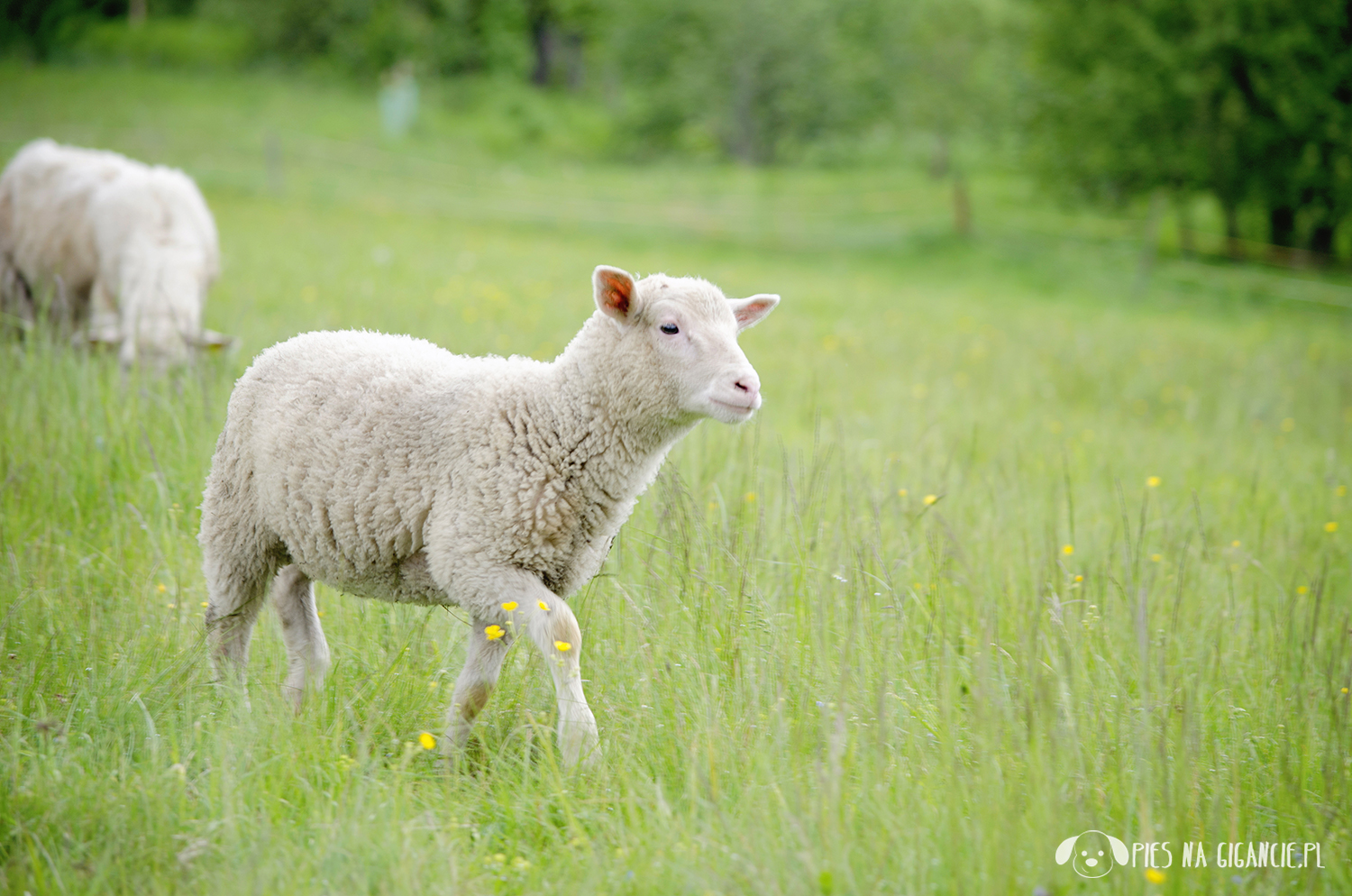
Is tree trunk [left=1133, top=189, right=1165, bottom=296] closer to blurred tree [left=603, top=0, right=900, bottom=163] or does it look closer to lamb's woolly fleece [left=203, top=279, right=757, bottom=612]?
blurred tree [left=603, top=0, right=900, bottom=163]

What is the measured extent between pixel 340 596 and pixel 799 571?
1.69m

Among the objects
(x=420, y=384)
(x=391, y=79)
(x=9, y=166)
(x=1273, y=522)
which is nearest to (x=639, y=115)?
(x=391, y=79)

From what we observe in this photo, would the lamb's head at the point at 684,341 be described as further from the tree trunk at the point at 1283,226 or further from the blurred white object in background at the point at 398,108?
the blurred white object in background at the point at 398,108

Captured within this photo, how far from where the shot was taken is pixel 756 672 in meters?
3.17

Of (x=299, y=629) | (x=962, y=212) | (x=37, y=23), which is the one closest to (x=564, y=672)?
(x=299, y=629)

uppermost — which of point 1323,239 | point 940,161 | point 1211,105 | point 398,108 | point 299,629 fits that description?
point 1211,105

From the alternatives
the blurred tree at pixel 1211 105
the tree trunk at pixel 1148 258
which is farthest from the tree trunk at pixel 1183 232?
the tree trunk at pixel 1148 258

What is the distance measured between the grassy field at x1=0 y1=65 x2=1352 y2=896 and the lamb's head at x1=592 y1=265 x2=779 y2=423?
0.72 m

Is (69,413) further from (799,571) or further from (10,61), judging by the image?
(10,61)

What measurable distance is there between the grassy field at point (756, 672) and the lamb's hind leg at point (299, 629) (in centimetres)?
8

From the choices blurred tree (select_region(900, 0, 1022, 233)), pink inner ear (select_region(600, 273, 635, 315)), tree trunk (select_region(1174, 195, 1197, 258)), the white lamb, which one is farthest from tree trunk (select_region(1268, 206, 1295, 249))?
pink inner ear (select_region(600, 273, 635, 315))

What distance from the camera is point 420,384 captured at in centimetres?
321

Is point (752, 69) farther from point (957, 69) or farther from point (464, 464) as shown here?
point (464, 464)

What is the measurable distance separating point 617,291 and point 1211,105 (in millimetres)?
21819
